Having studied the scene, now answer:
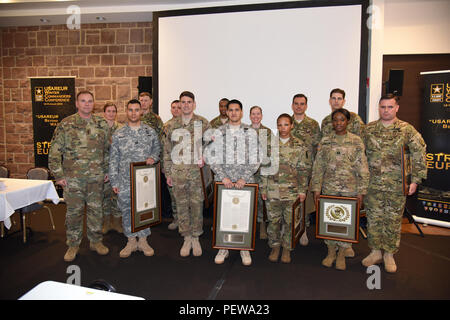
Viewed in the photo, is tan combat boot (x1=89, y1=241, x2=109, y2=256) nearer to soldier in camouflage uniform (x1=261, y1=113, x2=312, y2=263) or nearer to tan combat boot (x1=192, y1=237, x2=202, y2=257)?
tan combat boot (x1=192, y1=237, x2=202, y2=257)

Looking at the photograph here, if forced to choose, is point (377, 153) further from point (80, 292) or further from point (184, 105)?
point (80, 292)

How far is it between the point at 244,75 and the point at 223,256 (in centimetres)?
317

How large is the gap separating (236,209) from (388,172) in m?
1.60

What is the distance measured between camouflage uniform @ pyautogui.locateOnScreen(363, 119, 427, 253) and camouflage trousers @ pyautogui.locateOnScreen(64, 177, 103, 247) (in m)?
2.98

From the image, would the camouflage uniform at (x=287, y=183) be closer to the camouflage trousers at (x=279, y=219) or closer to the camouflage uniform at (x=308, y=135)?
the camouflage trousers at (x=279, y=219)

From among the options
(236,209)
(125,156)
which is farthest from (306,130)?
(125,156)

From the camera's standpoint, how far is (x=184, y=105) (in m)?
3.33

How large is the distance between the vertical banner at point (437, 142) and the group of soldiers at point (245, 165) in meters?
1.99

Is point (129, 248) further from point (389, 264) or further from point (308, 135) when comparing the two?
point (389, 264)

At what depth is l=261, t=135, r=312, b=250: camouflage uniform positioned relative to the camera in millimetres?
3084

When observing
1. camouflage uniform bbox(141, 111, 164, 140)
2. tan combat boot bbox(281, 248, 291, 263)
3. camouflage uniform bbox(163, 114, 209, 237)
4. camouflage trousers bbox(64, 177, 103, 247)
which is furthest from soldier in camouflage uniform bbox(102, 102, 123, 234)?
tan combat boot bbox(281, 248, 291, 263)

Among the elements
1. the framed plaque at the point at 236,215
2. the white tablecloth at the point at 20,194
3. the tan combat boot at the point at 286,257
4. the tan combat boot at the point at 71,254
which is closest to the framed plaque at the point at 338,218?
the tan combat boot at the point at 286,257

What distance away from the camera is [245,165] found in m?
3.12

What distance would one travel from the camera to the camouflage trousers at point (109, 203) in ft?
13.6
